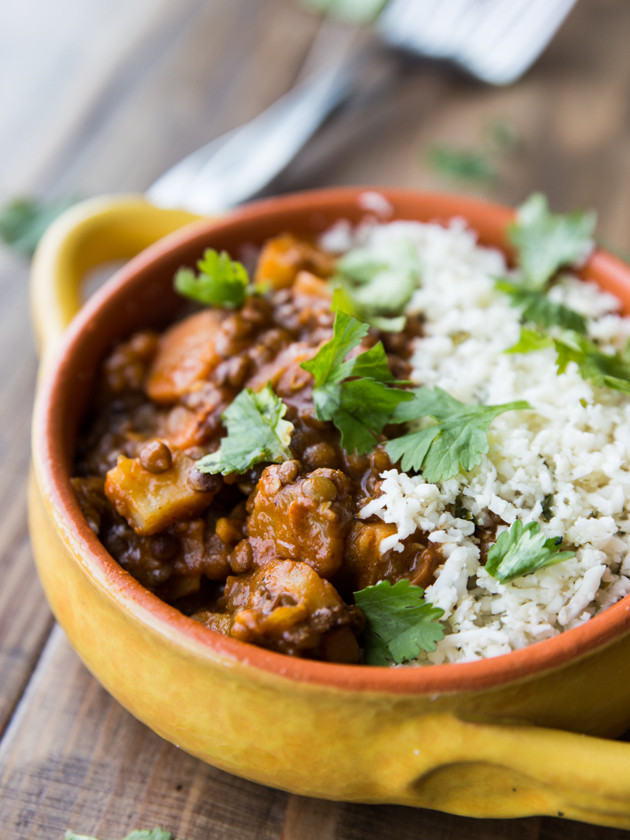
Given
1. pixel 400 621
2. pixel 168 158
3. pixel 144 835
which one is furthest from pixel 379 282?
pixel 168 158

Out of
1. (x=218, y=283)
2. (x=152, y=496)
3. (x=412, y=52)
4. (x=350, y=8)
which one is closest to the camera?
(x=152, y=496)

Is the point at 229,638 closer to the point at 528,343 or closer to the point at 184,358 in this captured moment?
the point at 184,358

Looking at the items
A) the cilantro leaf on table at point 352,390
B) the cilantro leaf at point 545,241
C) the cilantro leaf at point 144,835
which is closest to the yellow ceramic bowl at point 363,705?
the cilantro leaf at point 144,835

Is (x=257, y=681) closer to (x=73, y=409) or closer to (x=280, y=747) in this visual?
(x=280, y=747)

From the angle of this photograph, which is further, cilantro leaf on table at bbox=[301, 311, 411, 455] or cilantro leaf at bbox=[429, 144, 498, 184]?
cilantro leaf at bbox=[429, 144, 498, 184]

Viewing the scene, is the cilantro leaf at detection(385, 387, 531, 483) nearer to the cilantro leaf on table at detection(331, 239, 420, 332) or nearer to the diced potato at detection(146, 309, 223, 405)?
Result: the cilantro leaf on table at detection(331, 239, 420, 332)

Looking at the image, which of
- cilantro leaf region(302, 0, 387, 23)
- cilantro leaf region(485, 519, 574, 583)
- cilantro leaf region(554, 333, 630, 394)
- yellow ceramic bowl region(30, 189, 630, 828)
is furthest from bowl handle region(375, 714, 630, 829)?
cilantro leaf region(302, 0, 387, 23)
